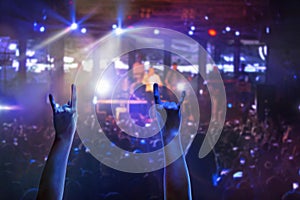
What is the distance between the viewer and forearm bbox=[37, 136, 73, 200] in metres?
1.33

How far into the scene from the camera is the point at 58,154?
4.55 ft

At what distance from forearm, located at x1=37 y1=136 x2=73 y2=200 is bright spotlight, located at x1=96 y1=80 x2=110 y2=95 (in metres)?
11.0

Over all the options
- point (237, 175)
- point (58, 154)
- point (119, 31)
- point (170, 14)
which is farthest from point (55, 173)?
point (119, 31)

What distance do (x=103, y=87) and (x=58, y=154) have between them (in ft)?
37.4

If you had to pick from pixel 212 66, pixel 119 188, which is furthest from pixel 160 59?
pixel 119 188

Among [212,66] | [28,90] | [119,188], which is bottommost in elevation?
[119,188]

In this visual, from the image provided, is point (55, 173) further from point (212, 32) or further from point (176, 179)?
point (212, 32)

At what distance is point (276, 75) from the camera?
9367 millimetres

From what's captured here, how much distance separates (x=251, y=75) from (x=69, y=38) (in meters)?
6.50

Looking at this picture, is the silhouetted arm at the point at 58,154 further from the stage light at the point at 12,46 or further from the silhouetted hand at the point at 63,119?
the stage light at the point at 12,46

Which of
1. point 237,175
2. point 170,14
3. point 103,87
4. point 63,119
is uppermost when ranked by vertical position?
point 170,14

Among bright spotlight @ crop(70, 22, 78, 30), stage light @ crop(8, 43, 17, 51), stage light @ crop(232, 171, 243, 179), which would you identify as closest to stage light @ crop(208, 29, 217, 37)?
bright spotlight @ crop(70, 22, 78, 30)

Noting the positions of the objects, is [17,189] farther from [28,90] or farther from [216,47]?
[216,47]

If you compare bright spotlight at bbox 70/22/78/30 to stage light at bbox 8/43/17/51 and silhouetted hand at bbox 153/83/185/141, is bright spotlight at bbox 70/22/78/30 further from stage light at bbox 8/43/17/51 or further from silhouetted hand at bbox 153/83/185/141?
silhouetted hand at bbox 153/83/185/141
